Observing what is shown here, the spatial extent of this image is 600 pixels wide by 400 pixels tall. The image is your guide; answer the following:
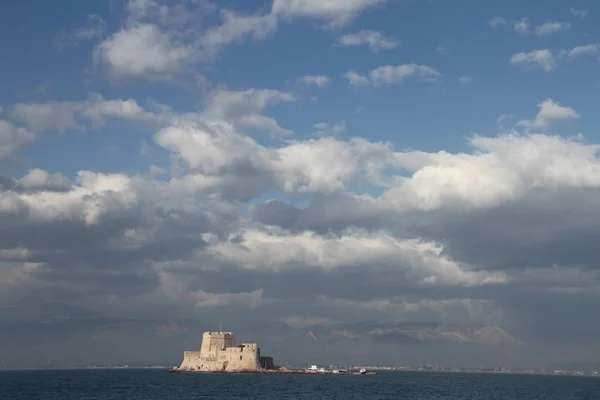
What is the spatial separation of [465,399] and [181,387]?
191 feet

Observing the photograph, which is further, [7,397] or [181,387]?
[181,387]

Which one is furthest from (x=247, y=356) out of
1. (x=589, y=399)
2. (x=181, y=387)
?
(x=589, y=399)

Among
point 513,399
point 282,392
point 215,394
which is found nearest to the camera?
point 215,394

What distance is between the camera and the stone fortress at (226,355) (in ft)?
594

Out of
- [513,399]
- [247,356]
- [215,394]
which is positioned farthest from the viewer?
[247,356]

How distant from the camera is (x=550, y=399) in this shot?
141 m

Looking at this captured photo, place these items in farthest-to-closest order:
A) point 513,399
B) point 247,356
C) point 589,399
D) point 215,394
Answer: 1. point 247,356
2. point 589,399
3. point 513,399
4. point 215,394

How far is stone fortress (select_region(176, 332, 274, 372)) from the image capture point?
18100cm

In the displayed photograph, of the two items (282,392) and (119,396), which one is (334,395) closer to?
(282,392)

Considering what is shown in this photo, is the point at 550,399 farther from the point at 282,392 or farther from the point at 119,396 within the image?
the point at 119,396

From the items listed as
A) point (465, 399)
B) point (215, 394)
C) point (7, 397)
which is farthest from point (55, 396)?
point (465, 399)

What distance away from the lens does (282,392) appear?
122 metres

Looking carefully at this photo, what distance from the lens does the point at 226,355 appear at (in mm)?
182500

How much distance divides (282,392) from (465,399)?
1444 inches
